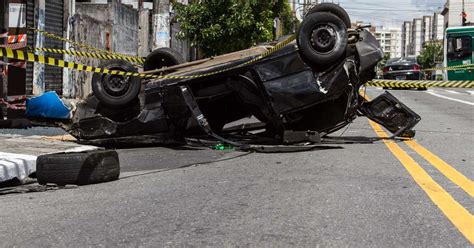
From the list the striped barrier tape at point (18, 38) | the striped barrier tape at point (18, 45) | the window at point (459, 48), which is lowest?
the striped barrier tape at point (18, 45)

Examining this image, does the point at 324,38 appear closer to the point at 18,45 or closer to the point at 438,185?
the point at 438,185

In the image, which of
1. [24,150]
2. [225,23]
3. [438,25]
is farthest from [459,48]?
[438,25]

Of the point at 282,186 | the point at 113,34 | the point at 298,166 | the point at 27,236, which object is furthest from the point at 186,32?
the point at 27,236

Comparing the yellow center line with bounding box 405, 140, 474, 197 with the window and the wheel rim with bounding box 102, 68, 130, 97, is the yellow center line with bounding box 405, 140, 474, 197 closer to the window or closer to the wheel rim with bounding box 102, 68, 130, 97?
the wheel rim with bounding box 102, 68, 130, 97

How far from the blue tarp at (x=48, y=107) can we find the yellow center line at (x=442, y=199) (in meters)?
5.33

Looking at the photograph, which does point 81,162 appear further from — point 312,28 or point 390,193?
point 312,28

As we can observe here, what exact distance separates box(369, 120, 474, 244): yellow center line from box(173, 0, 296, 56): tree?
11.2 metres

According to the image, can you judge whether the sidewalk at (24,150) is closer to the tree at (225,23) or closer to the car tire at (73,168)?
the car tire at (73,168)

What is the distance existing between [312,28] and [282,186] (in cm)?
331

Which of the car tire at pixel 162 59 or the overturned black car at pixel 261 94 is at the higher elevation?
the car tire at pixel 162 59

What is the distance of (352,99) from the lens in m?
9.15

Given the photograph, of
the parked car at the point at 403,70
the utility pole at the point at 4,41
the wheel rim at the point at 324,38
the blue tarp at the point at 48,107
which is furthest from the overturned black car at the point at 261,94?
the parked car at the point at 403,70

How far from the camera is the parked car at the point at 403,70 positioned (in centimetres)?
3250

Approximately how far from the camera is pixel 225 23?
1875 centimetres
